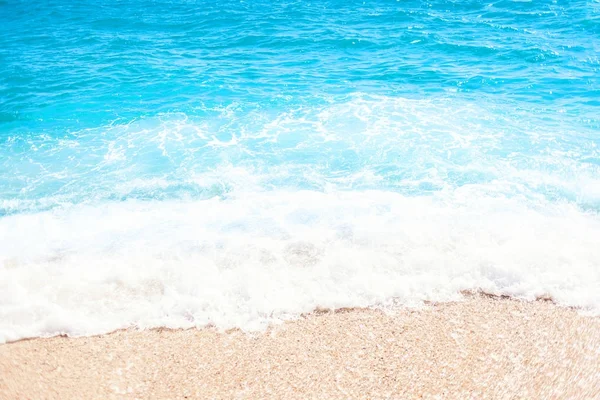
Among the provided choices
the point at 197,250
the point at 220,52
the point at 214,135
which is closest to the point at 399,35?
the point at 220,52

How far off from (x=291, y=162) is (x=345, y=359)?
7.51 meters

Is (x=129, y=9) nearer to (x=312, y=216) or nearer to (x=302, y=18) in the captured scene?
(x=302, y=18)

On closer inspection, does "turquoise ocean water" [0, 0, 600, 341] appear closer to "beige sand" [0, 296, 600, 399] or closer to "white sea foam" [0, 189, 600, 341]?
"white sea foam" [0, 189, 600, 341]

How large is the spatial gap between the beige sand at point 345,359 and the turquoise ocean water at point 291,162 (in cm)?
42

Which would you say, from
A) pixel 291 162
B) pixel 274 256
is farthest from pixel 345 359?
pixel 291 162

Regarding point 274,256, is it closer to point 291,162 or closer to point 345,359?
point 345,359

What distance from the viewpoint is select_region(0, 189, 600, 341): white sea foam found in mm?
8391

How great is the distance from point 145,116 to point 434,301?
40.2 ft

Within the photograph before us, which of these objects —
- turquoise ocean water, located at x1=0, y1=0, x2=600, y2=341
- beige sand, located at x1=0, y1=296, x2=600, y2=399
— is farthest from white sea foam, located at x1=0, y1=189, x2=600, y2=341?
beige sand, located at x1=0, y1=296, x2=600, y2=399

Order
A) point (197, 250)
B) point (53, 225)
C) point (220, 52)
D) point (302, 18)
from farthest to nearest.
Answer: point (302, 18) → point (220, 52) → point (53, 225) → point (197, 250)

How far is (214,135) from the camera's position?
1522cm

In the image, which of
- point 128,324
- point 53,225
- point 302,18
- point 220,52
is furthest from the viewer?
point 302,18

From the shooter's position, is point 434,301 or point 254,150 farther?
point 254,150

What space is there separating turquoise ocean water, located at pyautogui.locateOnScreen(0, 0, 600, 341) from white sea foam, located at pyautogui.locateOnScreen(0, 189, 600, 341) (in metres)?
0.04
